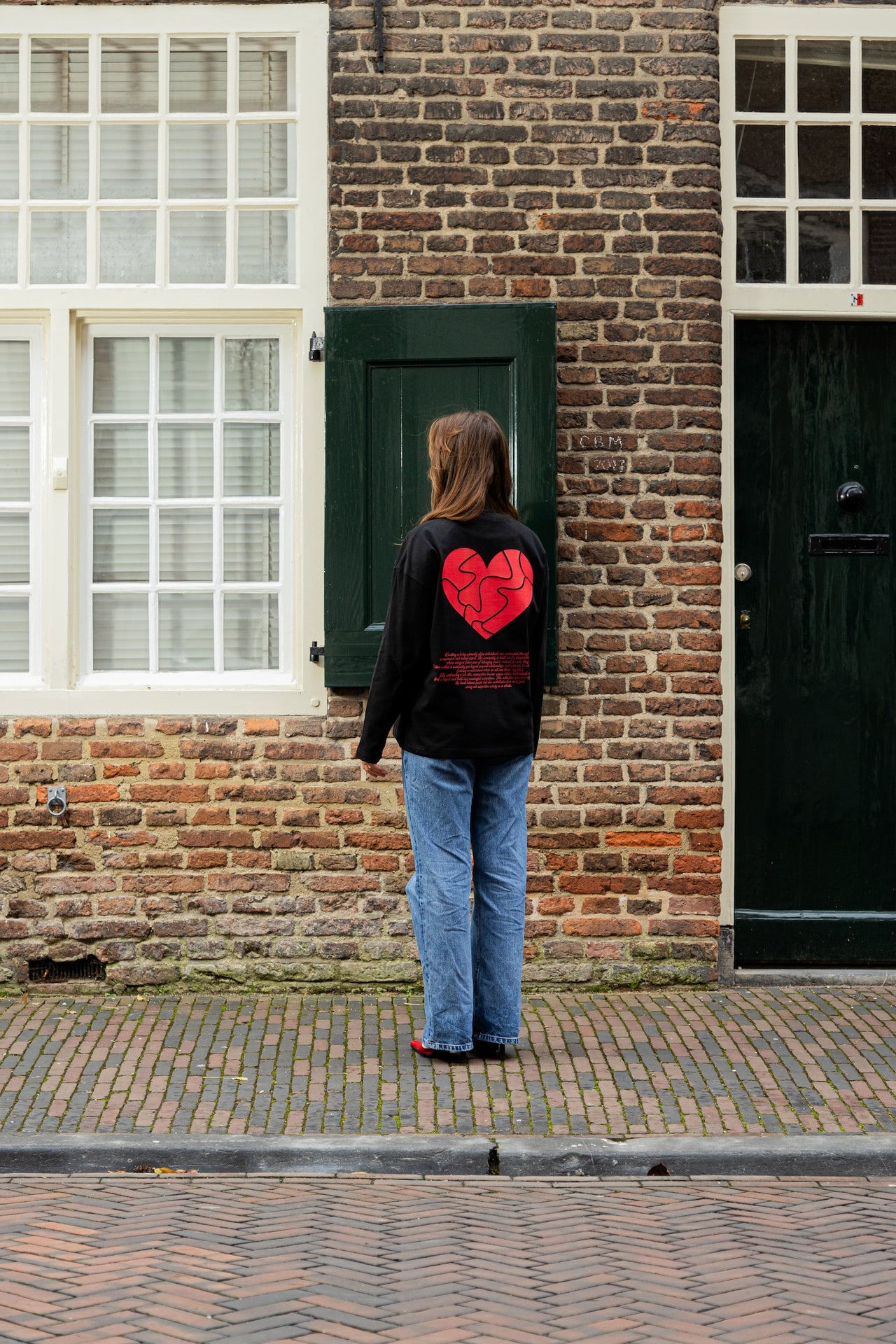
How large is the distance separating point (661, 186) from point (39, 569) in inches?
116

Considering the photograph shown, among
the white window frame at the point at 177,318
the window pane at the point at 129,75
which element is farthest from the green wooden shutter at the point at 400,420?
the window pane at the point at 129,75

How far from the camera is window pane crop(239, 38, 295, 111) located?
6.30 m

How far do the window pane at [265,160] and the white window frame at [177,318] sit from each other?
0.31ft

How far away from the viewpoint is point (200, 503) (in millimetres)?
6379

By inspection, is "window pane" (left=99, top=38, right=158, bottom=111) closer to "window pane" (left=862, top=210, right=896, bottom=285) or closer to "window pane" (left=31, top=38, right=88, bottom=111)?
"window pane" (left=31, top=38, right=88, bottom=111)

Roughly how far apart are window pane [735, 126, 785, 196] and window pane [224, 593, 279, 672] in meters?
2.59

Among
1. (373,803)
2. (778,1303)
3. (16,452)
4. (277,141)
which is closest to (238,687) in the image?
(373,803)

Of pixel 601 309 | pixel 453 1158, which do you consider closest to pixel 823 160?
pixel 601 309

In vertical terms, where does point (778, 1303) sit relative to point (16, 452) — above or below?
below

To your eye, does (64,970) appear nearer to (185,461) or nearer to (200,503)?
(200,503)

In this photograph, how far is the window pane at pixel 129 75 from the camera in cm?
630

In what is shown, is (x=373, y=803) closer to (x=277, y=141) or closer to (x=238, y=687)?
(x=238, y=687)

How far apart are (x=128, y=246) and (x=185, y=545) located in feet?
4.06

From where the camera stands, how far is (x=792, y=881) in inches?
254
